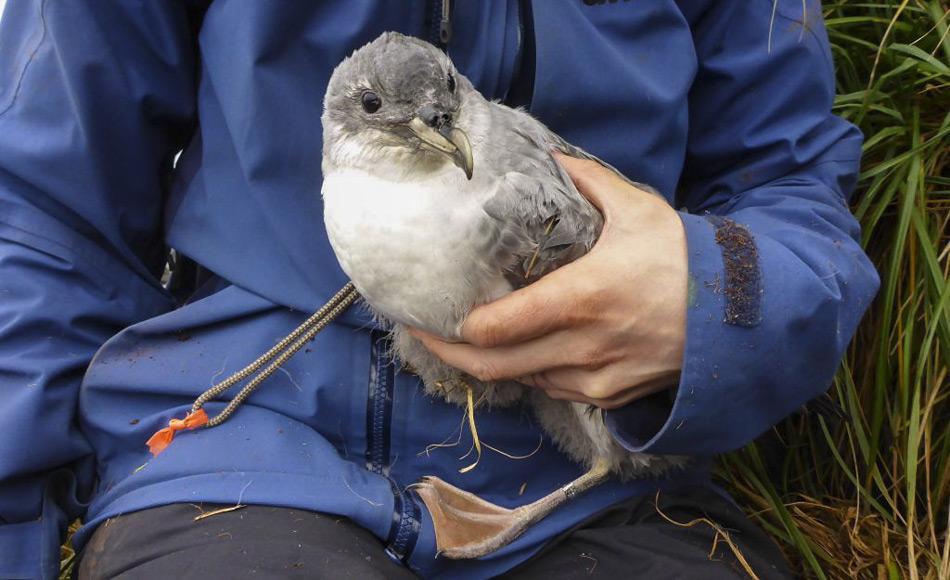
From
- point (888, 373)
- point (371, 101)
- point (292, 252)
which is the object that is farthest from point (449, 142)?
point (888, 373)

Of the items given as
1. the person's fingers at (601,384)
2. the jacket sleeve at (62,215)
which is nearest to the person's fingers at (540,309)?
the person's fingers at (601,384)

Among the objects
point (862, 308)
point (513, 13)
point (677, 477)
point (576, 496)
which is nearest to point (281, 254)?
point (513, 13)

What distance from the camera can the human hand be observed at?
1.76 meters

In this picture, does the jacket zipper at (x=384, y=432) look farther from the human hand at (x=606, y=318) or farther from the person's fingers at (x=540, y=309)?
the person's fingers at (x=540, y=309)

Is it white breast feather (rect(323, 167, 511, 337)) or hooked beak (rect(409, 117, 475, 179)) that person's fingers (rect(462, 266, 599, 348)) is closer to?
white breast feather (rect(323, 167, 511, 337))

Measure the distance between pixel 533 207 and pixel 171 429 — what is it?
2.94 ft

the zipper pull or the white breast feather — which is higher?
the zipper pull

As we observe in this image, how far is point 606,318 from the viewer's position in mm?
1784

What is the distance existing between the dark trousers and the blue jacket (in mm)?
45

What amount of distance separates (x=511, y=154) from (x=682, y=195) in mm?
812

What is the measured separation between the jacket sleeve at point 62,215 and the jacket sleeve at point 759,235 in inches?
46.3

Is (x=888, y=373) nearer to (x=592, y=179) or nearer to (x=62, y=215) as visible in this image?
(x=592, y=179)

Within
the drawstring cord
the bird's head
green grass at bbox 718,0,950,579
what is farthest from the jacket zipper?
green grass at bbox 718,0,950,579

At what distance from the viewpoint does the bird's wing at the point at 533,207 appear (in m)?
1.82
